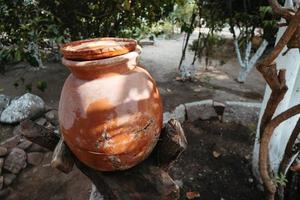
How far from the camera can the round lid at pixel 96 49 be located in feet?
4.18

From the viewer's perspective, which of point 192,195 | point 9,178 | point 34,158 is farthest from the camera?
point 34,158

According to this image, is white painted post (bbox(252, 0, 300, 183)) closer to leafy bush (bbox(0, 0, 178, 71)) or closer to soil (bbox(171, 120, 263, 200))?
soil (bbox(171, 120, 263, 200))

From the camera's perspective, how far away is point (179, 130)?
1.42 m

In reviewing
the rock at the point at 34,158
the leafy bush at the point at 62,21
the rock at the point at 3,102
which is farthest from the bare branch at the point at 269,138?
the rock at the point at 3,102

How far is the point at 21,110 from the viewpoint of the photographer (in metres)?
2.99

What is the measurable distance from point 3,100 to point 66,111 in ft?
7.19

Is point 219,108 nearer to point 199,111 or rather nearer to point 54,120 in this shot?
point 199,111

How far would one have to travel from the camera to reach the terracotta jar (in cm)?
127

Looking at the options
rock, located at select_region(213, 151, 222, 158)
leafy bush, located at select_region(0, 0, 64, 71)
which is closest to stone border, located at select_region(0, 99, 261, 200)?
rock, located at select_region(213, 151, 222, 158)

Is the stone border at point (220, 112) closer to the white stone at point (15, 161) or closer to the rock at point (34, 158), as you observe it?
the rock at point (34, 158)

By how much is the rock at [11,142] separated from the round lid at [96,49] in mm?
1740

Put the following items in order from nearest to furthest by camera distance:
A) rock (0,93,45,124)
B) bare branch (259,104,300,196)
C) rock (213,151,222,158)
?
bare branch (259,104,300,196), rock (213,151,222,158), rock (0,93,45,124)

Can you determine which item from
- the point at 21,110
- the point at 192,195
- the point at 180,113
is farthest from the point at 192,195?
the point at 21,110

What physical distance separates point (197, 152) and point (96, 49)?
1487 millimetres
